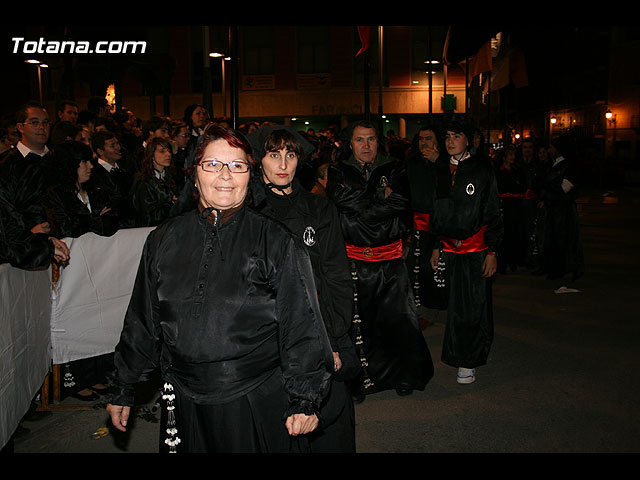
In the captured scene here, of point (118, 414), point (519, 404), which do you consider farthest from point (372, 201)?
point (118, 414)

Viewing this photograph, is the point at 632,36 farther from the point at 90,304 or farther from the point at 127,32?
the point at 90,304

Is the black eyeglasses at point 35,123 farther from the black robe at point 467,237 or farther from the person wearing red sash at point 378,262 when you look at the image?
the black robe at point 467,237

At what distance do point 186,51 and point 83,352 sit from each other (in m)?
34.1

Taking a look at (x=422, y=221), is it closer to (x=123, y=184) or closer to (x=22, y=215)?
(x=123, y=184)

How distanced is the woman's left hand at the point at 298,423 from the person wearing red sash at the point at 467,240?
3.67m

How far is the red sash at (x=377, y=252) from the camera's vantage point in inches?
230

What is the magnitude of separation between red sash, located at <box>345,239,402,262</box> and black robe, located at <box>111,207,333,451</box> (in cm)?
294

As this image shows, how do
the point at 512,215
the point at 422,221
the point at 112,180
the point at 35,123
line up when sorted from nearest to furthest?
the point at 35,123, the point at 112,180, the point at 422,221, the point at 512,215

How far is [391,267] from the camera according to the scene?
5.84 metres

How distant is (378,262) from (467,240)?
3.09 feet

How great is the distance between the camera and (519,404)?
5625 millimetres

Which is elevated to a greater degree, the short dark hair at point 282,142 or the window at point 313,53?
the window at point 313,53

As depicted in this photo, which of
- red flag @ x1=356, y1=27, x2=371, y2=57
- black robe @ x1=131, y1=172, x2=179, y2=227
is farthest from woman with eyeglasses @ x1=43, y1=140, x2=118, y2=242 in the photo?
red flag @ x1=356, y1=27, x2=371, y2=57

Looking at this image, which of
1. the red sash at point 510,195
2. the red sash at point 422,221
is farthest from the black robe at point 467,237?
the red sash at point 510,195
